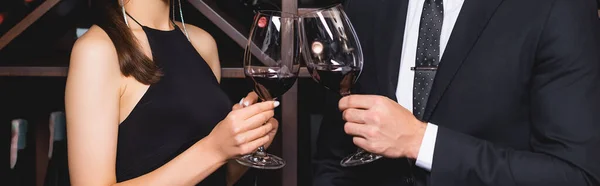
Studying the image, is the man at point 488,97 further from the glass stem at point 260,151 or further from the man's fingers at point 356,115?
the glass stem at point 260,151

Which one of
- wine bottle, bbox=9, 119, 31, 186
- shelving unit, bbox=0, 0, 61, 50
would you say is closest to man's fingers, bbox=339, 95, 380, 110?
shelving unit, bbox=0, 0, 61, 50

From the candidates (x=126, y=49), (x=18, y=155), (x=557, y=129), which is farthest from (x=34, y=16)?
(x=557, y=129)

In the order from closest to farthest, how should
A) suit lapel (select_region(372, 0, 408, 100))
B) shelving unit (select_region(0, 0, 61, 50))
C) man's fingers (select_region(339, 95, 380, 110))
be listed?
man's fingers (select_region(339, 95, 380, 110))
suit lapel (select_region(372, 0, 408, 100))
shelving unit (select_region(0, 0, 61, 50))

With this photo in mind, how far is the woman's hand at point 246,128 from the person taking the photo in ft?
3.56

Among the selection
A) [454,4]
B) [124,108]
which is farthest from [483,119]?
[124,108]

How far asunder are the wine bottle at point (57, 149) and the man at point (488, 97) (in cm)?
83

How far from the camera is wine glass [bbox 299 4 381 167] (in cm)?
109

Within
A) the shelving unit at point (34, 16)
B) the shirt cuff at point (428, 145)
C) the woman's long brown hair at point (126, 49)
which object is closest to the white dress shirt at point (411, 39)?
the shirt cuff at point (428, 145)

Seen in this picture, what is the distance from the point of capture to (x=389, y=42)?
1.27 meters

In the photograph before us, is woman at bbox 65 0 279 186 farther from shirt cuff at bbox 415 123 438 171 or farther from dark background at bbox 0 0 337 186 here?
shirt cuff at bbox 415 123 438 171

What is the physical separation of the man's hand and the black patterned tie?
15cm

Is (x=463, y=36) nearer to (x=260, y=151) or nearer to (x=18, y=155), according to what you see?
(x=260, y=151)

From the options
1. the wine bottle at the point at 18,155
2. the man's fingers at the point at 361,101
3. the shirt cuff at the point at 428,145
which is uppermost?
the man's fingers at the point at 361,101

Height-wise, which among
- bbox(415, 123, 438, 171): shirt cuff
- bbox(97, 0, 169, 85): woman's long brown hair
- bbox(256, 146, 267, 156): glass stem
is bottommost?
bbox(256, 146, 267, 156): glass stem
